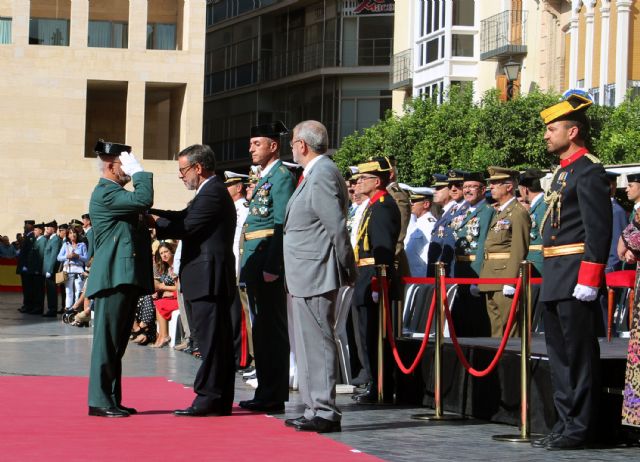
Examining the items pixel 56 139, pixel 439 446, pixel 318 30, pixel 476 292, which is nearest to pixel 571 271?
pixel 439 446

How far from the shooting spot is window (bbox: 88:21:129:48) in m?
60.3

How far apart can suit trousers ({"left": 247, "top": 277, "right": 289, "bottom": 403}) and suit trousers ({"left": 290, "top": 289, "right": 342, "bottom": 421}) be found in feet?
4.48

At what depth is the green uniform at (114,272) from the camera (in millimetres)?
11969

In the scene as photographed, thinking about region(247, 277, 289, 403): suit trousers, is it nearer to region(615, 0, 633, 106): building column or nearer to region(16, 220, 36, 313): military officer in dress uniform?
region(16, 220, 36, 313): military officer in dress uniform

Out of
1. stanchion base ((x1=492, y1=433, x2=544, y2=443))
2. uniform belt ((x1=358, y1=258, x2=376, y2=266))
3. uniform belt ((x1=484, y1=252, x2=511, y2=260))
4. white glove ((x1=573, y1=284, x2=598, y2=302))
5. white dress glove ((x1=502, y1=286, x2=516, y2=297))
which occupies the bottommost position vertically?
stanchion base ((x1=492, y1=433, x2=544, y2=443))

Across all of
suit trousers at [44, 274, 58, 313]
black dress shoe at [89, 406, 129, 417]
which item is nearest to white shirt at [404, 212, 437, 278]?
black dress shoe at [89, 406, 129, 417]

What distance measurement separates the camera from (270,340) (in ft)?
42.1

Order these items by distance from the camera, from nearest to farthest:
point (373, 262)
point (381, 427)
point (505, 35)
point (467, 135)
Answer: point (381, 427), point (373, 262), point (467, 135), point (505, 35)

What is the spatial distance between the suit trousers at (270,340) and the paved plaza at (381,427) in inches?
10.3

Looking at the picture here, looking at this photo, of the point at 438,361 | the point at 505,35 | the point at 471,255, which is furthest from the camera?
the point at 505,35

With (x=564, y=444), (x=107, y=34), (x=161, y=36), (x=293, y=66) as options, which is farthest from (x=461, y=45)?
(x=564, y=444)

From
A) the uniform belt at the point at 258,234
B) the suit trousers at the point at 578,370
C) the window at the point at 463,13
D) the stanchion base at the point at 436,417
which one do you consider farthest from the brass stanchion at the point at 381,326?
the window at the point at 463,13

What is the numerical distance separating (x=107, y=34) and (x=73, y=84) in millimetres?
2744

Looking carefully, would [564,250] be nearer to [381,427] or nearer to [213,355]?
[381,427]
